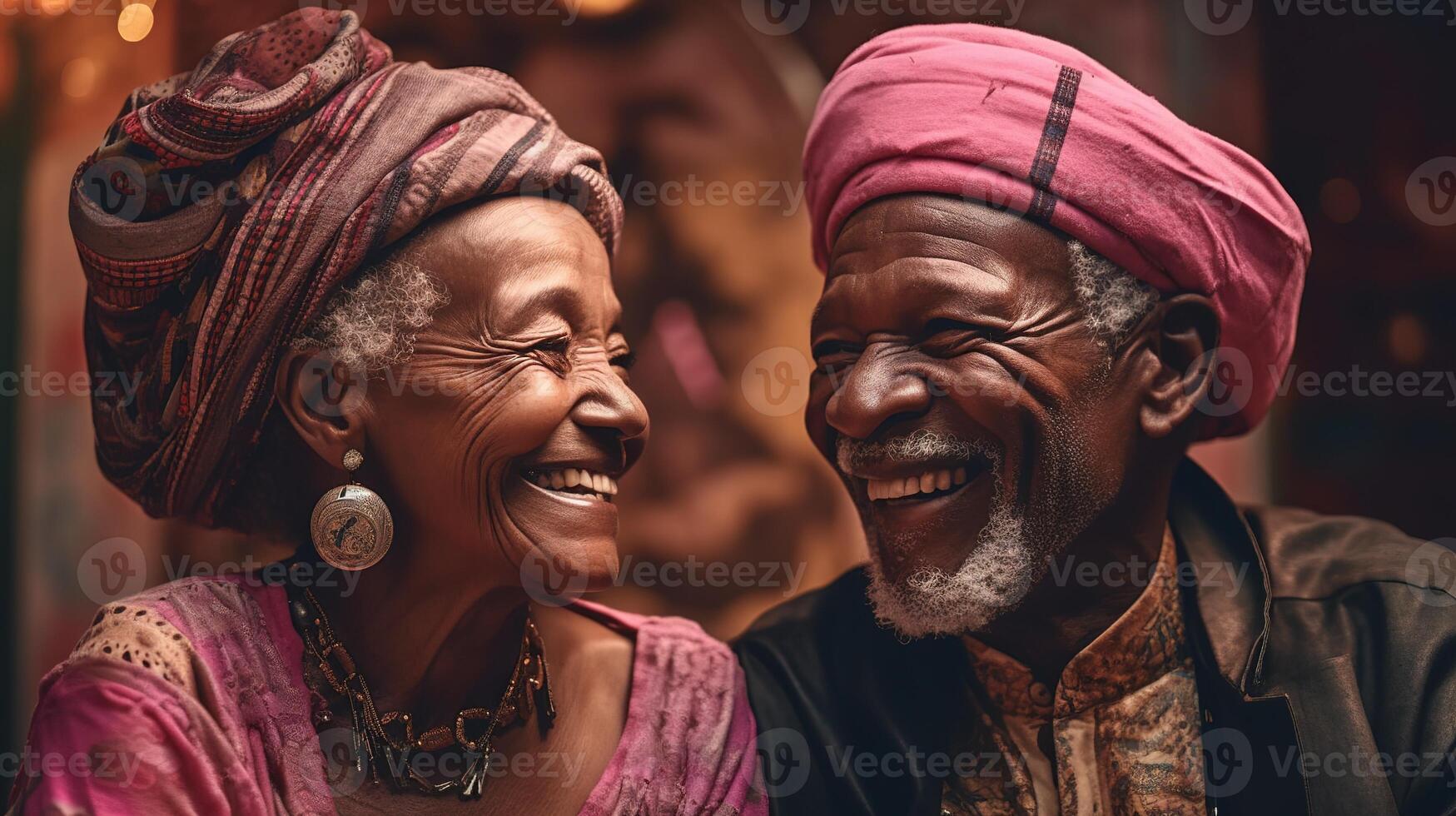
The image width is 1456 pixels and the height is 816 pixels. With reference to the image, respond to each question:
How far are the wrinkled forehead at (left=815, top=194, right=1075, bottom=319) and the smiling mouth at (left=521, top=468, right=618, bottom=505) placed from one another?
0.63m

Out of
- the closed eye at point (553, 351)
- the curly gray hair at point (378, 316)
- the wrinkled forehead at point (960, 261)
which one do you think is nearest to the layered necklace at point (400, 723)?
the curly gray hair at point (378, 316)

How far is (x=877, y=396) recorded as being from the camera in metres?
2.56

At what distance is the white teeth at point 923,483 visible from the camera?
2.63 meters

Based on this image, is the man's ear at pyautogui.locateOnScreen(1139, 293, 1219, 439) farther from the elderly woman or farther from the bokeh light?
the bokeh light

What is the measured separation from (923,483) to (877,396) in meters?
0.21

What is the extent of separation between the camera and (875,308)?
2.64 metres

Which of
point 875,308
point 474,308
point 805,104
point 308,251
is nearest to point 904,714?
point 875,308

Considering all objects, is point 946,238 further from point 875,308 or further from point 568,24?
point 568,24

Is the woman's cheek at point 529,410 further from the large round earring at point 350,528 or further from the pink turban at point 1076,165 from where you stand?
the pink turban at point 1076,165

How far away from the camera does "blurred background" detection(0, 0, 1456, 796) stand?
336cm

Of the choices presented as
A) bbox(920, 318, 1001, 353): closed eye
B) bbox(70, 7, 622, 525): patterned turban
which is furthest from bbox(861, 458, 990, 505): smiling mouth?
bbox(70, 7, 622, 525): patterned turban

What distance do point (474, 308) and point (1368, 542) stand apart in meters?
1.94

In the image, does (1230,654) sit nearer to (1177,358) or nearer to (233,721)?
(1177,358)

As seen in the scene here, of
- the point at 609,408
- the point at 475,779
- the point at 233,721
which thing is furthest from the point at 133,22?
the point at 475,779
